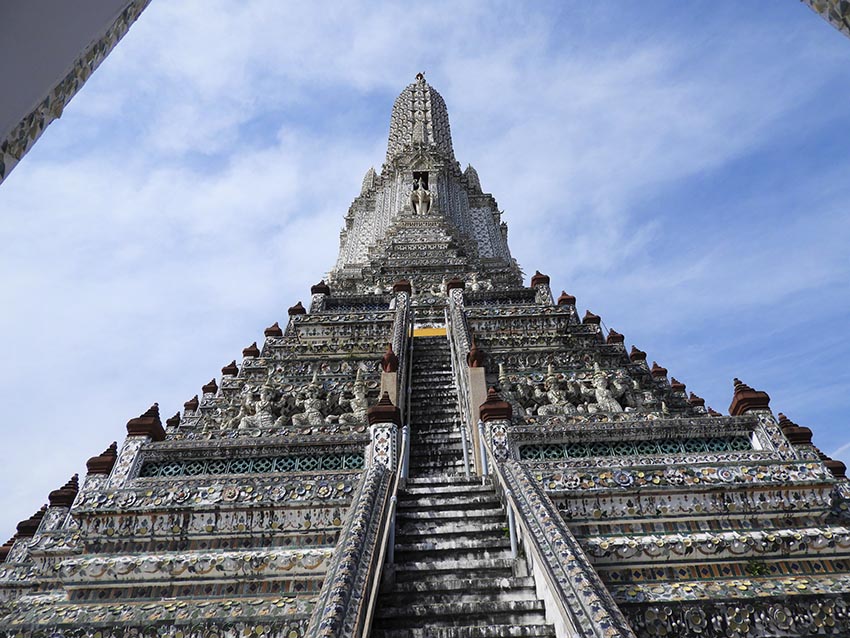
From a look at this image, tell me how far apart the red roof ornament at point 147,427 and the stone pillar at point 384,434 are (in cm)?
301

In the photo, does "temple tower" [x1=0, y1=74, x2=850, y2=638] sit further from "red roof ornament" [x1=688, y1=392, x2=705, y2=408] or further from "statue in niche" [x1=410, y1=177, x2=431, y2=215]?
"statue in niche" [x1=410, y1=177, x2=431, y2=215]

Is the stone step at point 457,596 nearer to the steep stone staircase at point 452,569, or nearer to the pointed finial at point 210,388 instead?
the steep stone staircase at point 452,569

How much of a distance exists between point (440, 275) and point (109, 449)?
42.0 ft

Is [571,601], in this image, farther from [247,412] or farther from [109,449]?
[109,449]

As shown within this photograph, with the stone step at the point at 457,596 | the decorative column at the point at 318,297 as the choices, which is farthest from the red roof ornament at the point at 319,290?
the stone step at the point at 457,596

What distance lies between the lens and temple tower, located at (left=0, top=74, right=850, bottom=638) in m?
4.99

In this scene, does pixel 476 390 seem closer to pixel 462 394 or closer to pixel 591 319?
pixel 462 394

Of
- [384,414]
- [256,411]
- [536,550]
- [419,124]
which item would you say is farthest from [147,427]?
[419,124]

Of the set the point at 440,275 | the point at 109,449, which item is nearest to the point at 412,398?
the point at 109,449

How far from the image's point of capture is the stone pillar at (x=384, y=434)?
7172 mm

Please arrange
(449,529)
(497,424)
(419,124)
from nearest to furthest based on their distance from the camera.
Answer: (449,529) < (497,424) < (419,124)

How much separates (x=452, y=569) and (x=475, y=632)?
94cm

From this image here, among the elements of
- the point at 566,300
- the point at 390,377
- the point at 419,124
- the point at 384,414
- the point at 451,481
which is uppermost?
the point at 419,124

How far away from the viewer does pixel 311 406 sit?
970 centimetres
